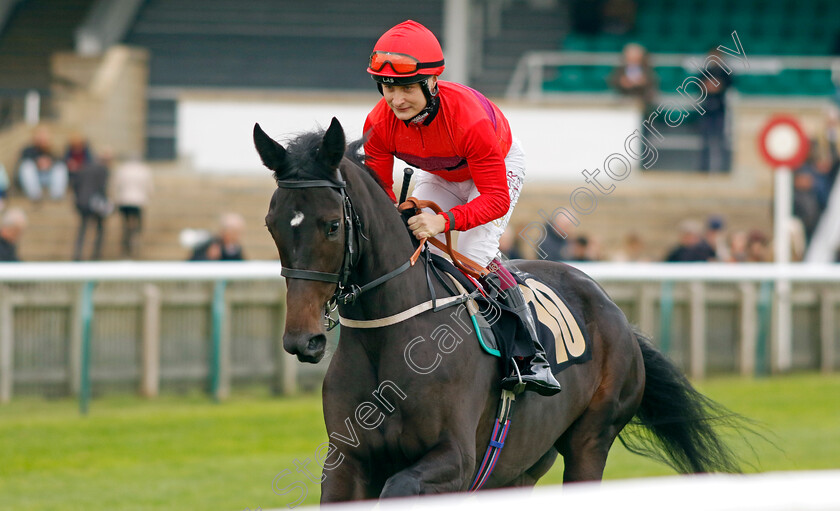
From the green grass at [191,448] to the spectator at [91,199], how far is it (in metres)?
4.46

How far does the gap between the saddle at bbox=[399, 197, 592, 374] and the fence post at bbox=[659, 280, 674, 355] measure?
6.22 metres

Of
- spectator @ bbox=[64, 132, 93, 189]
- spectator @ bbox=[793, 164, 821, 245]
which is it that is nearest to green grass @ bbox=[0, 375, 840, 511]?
spectator @ bbox=[793, 164, 821, 245]

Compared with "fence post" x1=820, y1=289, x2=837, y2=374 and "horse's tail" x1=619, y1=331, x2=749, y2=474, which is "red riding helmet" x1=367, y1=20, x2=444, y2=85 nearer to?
"horse's tail" x1=619, y1=331, x2=749, y2=474

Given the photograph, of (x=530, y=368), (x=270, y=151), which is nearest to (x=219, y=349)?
(x=530, y=368)

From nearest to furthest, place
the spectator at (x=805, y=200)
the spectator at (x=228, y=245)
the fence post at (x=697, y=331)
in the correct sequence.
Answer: the spectator at (x=228, y=245) < the fence post at (x=697, y=331) < the spectator at (x=805, y=200)

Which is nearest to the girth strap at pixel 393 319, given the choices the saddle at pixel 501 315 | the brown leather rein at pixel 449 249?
the saddle at pixel 501 315

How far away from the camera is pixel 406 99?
13.1ft

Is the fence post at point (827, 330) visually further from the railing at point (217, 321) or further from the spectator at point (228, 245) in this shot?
the spectator at point (228, 245)

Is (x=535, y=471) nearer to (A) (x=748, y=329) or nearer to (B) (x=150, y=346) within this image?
(B) (x=150, y=346)

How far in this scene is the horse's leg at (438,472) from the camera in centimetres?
362

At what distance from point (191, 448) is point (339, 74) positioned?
13065mm

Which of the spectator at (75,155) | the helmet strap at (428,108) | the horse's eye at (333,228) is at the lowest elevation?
the horse's eye at (333,228)

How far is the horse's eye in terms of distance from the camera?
3564 mm

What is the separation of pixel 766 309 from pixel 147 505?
7.23 meters
